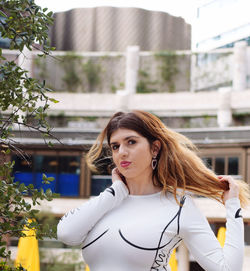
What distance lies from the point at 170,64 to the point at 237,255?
79.7 feet

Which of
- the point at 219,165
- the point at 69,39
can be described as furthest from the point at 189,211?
the point at 69,39

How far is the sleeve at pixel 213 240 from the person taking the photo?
203cm

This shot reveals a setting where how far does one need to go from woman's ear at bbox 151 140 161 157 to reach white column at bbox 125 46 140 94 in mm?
22460

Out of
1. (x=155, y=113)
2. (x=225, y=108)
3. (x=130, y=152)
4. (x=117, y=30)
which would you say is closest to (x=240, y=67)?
(x=225, y=108)

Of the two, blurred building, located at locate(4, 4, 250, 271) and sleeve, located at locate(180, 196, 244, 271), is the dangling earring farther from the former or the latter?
blurred building, located at locate(4, 4, 250, 271)

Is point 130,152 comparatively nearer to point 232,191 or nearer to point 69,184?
point 232,191

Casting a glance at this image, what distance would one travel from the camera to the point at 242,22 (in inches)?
998

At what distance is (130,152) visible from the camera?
86.0 inches

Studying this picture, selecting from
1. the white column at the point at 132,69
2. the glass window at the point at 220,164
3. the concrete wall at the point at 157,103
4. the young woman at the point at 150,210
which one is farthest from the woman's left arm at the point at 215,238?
the white column at the point at 132,69

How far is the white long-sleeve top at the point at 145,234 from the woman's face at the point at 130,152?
0.11m

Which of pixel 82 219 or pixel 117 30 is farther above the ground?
pixel 117 30

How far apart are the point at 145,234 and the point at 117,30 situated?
30784 mm

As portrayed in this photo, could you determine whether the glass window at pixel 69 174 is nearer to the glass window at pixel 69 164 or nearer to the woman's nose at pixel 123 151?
the glass window at pixel 69 164

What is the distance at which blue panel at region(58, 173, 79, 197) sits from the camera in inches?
800
